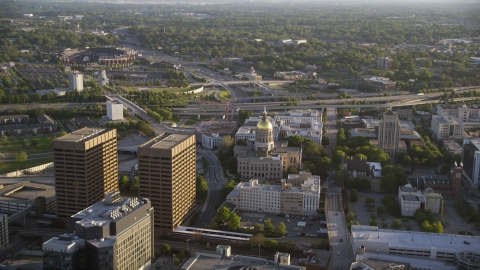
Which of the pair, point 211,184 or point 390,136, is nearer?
point 211,184

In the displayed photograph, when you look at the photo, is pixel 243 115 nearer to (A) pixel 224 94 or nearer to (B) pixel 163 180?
(A) pixel 224 94

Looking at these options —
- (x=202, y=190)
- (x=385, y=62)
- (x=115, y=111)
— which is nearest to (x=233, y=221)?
(x=202, y=190)

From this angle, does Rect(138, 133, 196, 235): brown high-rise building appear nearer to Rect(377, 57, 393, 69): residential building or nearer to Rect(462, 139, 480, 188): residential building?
Rect(462, 139, 480, 188): residential building

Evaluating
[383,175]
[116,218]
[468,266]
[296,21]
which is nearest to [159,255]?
[116,218]

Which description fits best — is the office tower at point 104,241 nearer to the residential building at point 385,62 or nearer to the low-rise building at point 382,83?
the low-rise building at point 382,83

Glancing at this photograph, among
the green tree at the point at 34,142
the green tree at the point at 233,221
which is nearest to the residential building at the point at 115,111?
the green tree at the point at 34,142

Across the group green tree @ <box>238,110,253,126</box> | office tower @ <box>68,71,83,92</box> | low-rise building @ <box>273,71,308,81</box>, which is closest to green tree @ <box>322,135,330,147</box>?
green tree @ <box>238,110,253,126</box>

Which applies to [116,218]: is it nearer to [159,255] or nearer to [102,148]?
[159,255]

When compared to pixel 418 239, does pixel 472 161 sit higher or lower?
higher
